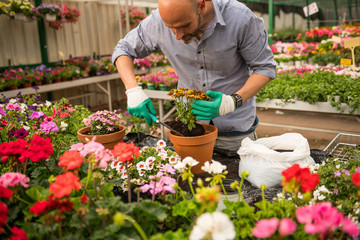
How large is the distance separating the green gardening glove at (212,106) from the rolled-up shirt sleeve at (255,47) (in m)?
0.28

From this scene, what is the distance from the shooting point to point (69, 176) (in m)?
0.69

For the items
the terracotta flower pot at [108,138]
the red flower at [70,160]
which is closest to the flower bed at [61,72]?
the terracotta flower pot at [108,138]

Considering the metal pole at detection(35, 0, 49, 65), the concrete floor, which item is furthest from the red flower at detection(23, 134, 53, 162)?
the metal pole at detection(35, 0, 49, 65)

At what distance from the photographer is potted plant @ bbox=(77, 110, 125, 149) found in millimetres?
1517

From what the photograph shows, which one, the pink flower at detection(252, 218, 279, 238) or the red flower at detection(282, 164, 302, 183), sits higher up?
the red flower at detection(282, 164, 302, 183)

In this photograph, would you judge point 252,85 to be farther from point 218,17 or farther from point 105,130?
point 105,130

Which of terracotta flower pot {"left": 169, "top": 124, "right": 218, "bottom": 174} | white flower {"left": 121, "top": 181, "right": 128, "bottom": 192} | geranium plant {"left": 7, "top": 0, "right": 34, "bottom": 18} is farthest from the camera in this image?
geranium plant {"left": 7, "top": 0, "right": 34, "bottom": 18}

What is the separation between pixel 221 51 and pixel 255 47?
0.18 meters

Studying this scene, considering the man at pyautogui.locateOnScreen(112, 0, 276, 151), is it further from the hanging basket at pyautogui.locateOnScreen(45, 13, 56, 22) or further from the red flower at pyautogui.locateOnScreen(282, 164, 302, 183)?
the hanging basket at pyautogui.locateOnScreen(45, 13, 56, 22)

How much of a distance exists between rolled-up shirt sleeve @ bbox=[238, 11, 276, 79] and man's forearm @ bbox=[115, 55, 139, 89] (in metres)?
0.63

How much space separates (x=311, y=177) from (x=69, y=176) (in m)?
0.55

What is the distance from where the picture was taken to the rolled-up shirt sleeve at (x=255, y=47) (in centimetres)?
158

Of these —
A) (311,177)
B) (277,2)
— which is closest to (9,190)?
(311,177)

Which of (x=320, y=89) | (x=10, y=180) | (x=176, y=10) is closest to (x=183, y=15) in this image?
(x=176, y=10)
